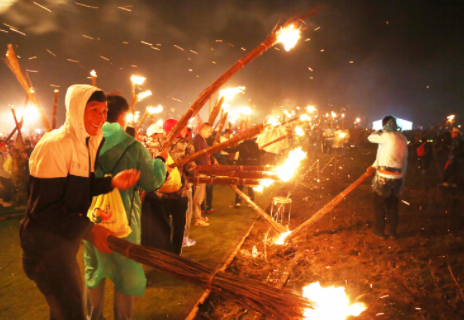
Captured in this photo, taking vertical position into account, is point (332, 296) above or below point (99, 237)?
below

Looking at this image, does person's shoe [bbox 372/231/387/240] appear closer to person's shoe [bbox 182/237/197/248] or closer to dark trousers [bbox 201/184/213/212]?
person's shoe [bbox 182/237/197/248]

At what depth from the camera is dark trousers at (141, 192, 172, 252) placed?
3.62m

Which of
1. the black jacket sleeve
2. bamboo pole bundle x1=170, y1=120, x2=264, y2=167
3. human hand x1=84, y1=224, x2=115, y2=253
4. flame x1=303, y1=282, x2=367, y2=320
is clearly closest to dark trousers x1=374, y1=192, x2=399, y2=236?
flame x1=303, y1=282, x2=367, y2=320

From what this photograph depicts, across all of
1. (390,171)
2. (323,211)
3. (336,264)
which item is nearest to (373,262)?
(336,264)

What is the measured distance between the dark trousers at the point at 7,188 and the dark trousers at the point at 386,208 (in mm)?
9522

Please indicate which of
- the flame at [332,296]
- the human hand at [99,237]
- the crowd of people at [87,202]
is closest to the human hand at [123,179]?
the crowd of people at [87,202]

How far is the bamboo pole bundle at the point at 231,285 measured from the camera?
1486 millimetres

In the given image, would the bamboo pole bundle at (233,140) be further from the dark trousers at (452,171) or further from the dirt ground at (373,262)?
the dark trousers at (452,171)

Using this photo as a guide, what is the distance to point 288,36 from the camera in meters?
2.76

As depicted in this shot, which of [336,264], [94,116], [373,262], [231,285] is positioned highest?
[94,116]

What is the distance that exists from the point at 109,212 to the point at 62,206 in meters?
0.51

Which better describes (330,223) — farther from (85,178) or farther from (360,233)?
(85,178)

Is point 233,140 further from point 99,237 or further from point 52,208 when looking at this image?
point 52,208

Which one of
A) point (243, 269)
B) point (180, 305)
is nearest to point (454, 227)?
point (243, 269)
